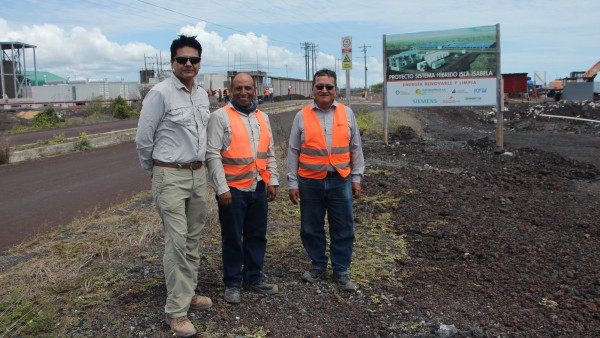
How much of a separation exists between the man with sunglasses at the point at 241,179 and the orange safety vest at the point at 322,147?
330 millimetres

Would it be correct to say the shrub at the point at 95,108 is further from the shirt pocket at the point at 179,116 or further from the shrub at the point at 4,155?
the shirt pocket at the point at 179,116

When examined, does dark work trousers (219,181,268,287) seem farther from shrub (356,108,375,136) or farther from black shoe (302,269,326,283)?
shrub (356,108,375,136)

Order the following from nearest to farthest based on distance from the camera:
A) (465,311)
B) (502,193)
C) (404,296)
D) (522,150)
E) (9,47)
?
(465,311), (404,296), (502,193), (522,150), (9,47)

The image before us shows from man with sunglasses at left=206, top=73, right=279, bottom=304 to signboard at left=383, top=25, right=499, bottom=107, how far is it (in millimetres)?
10401

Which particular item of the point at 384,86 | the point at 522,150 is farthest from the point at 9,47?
the point at 522,150

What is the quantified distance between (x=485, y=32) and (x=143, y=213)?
32.9 feet

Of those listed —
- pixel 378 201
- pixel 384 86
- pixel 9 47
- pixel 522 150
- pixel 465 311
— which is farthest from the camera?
pixel 9 47

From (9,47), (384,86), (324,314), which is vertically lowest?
(324,314)

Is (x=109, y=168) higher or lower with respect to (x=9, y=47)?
lower

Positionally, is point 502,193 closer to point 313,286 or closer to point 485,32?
point 313,286

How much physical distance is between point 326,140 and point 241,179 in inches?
33.3

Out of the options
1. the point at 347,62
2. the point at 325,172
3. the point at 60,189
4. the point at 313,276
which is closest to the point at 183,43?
the point at 325,172

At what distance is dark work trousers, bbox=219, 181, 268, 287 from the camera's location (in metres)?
4.18

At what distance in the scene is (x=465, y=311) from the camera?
401 cm
